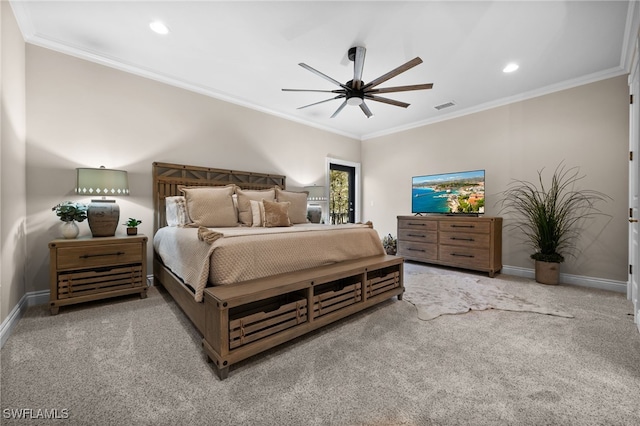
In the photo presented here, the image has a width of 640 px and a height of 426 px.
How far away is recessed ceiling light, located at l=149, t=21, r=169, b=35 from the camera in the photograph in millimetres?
2447

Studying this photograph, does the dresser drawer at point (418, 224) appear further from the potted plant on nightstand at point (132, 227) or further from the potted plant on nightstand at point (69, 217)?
the potted plant on nightstand at point (69, 217)

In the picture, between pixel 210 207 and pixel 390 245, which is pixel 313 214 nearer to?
pixel 390 245

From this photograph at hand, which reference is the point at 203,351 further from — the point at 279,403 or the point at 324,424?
the point at 324,424

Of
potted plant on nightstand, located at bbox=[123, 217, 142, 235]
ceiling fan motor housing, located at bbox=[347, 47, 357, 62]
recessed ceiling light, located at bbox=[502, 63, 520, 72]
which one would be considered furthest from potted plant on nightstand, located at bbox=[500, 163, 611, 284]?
potted plant on nightstand, located at bbox=[123, 217, 142, 235]

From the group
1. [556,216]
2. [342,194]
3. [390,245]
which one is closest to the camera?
[556,216]

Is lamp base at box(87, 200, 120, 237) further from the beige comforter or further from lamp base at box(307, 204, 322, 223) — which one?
lamp base at box(307, 204, 322, 223)

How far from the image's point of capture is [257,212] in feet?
10.6

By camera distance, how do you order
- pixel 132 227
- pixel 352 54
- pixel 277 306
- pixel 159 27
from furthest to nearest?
1. pixel 132 227
2. pixel 352 54
3. pixel 159 27
4. pixel 277 306

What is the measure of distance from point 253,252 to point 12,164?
216 centimetres

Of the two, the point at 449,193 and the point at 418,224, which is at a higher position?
the point at 449,193

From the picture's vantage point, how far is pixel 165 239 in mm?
2793

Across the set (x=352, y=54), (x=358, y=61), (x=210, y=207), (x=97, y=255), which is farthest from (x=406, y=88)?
(x=97, y=255)

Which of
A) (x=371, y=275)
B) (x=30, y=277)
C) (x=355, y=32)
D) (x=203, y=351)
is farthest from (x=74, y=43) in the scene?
(x=371, y=275)

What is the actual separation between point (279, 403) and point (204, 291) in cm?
77
